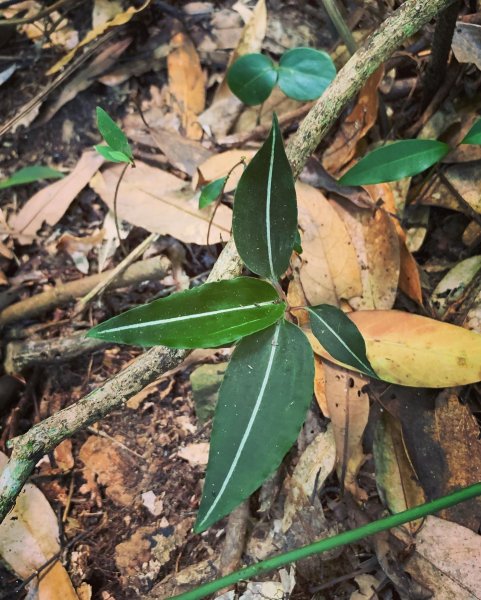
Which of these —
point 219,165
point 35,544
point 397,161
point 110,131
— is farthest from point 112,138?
point 35,544

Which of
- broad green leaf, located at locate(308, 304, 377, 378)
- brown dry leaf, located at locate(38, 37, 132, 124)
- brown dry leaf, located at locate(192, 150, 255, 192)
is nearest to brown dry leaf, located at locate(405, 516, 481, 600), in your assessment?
broad green leaf, located at locate(308, 304, 377, 378)

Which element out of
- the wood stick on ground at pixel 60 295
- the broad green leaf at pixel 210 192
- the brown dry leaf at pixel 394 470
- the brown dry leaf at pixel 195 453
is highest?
the broad green leaf at pixel 210 192

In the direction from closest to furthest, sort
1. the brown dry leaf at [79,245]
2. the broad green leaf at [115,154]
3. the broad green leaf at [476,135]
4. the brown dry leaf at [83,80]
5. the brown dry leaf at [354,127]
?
1. the broad green leaf at [476,135]
2. the broad green leaf at [115,154]
3. the brown dry leaf at [354,127]
4. the brown dry leaf at [79,245]
5. the brown dry leaf at [83,80]

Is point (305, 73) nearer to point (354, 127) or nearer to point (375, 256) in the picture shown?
point (354, 127)

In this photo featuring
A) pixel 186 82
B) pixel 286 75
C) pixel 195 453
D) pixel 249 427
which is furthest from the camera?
pixel 186 82

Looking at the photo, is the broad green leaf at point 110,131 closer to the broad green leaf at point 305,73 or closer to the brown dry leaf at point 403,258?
the broad green leaf at point 305,73

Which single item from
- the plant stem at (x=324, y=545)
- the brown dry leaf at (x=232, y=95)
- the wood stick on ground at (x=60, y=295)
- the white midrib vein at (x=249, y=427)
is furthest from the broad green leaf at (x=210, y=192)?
the plant stem at (x=324, y=545)
